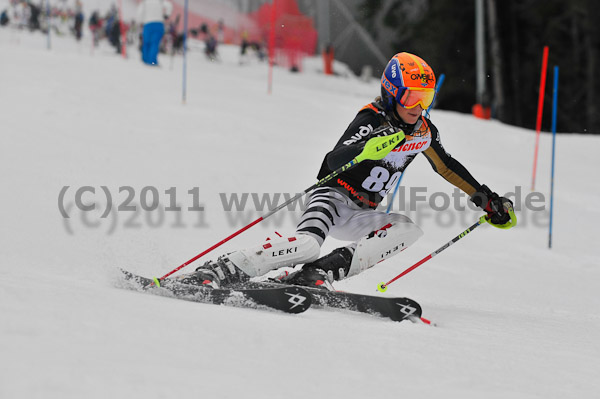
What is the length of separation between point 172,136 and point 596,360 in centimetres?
667

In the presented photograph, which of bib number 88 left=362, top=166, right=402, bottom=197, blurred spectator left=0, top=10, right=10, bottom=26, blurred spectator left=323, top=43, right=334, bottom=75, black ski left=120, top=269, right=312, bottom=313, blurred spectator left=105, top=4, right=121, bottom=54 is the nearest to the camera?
black ski left=120, top=269, right=312, bottom=313

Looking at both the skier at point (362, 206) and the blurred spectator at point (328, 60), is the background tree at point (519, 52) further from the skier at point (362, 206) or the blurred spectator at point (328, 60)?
the skier at point (362, 206)

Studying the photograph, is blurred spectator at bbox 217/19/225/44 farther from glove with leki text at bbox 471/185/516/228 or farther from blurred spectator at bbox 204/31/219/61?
glove with leki text at bbox 471/185/516/228

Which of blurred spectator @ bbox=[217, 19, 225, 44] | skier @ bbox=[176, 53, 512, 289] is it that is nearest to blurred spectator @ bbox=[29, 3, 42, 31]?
blurred spectator @ bbox=[217, 19, 225, 44]

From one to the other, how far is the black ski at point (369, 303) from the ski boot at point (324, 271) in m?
0.15

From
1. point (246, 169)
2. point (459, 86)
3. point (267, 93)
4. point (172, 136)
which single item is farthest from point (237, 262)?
point (459, 86)

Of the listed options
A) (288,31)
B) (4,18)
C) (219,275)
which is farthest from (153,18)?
(4,18)

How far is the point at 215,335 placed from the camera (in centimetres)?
241

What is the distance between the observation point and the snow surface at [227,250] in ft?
6.77

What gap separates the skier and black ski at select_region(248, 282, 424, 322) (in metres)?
0.17

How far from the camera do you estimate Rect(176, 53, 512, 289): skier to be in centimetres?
353

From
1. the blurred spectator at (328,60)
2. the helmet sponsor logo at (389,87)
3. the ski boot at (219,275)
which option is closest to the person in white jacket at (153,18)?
the helmet sponsor logo at (389,87)

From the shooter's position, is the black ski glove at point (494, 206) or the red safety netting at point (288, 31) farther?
the red safety netting at point (288, 31)
